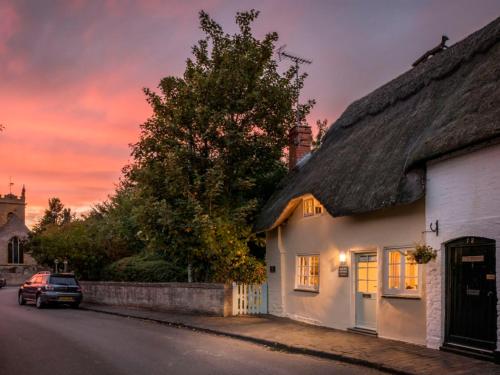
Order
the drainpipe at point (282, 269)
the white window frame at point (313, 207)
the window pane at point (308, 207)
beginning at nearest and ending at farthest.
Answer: the white window frame at point (313, 207)
the window pane at point (308, 207)
the drainpipe at point (282, 269)

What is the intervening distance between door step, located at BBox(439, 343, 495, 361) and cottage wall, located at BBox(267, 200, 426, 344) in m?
0.90

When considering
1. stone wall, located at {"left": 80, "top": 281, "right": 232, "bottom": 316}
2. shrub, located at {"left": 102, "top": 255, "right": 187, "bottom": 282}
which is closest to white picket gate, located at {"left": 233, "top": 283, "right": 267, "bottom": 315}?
stone wall, located at {"left": 80, "top": 281, "right": 232, "bottom": 316}

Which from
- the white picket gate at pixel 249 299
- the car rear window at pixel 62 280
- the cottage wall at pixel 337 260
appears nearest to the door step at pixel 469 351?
the cottage wall at pixel 337 260

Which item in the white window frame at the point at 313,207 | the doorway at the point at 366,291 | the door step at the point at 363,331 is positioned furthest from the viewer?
the white window frame at the point at 313,207

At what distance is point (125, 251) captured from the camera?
98.9 feet

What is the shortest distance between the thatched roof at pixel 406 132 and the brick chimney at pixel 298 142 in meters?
2.47

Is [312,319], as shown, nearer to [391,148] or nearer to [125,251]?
[391,148]

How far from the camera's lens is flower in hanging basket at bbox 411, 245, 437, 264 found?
37.0ft

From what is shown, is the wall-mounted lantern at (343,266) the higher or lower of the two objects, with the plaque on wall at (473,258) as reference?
lower

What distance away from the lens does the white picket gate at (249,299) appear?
18531 millimetres

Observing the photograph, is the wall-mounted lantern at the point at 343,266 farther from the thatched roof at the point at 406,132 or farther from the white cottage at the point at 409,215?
the thatched roof at the point at 406,132

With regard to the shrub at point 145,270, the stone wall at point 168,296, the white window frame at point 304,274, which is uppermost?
the white window frame at point 304,274

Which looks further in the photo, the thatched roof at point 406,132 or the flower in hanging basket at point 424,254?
the flower in hanging basket at point 424,254

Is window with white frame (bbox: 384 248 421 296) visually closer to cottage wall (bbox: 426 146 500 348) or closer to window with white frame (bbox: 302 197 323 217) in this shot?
cottage wall (bbox: 426 146 500 348)
